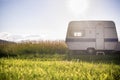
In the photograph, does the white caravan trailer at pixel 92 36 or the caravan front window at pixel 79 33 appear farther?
the caravan front window at pixel 79 33

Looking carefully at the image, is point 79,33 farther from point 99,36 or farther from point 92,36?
point 99,36

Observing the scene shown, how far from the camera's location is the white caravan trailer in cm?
952

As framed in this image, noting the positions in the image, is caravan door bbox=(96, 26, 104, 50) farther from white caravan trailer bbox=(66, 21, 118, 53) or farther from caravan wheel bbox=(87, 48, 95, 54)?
caravan wheel bbox=(87, 48, 95, 54)

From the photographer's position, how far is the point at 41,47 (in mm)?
10656

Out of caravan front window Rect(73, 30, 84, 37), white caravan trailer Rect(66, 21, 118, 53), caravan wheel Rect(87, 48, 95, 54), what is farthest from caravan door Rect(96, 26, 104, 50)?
caravan front window Rect(73, 30, 84, 37)

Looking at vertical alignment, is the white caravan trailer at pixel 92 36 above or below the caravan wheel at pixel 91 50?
above

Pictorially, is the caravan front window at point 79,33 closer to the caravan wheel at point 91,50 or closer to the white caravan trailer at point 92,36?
the white caravan trailer at point 92,36

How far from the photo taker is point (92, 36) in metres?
9.62

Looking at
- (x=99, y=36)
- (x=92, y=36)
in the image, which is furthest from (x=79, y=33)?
(x=99, y=36)

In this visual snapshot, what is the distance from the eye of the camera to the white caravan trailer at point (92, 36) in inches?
375

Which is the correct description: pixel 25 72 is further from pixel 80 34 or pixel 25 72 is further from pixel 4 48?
pixel 4 48

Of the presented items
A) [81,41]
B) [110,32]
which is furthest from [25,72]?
[110,32]

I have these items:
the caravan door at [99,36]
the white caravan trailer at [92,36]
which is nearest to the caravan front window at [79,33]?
the white caravan trailer at [92,36]

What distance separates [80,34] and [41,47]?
2.17 metres
